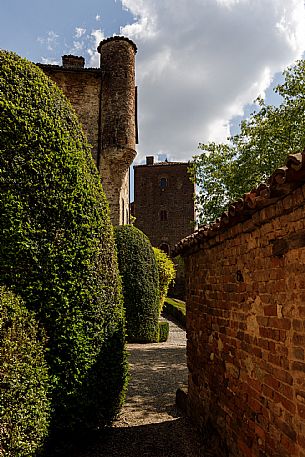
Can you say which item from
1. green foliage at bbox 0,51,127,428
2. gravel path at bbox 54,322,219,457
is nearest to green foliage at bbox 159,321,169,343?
gravel path at bbox 54,322,219,457

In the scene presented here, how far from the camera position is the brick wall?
2.68m

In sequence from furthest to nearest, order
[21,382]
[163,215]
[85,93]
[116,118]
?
[163,215] < [85,93] < [116,118] < [21,382]


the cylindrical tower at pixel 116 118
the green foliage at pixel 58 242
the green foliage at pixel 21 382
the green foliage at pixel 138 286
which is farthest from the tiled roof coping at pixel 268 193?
the cylindrical tower at pixel 116 118

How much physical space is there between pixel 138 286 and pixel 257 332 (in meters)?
9.23

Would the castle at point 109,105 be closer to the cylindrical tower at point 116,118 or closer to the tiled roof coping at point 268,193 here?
the cylindrical tower at point 116,118

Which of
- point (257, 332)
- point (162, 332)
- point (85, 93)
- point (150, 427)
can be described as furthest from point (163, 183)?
point (257, 332)

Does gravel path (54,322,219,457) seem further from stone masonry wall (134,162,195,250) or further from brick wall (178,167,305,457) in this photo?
stone masonry wall (134,162,195,250)

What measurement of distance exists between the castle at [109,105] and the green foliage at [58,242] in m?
10.9

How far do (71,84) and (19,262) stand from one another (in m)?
14.3

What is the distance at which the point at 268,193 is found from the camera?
271 cm

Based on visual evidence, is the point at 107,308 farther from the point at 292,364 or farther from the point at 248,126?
the point at 248,126

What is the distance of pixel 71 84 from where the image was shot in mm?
16500

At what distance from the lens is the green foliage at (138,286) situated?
12.3m

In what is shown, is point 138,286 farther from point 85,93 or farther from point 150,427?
point 85,93
